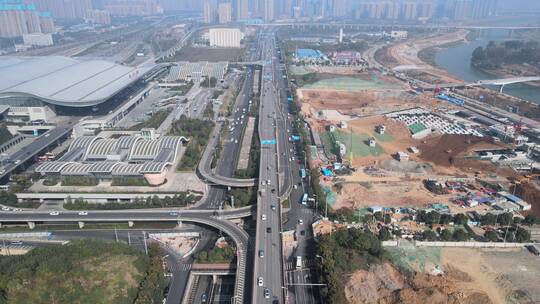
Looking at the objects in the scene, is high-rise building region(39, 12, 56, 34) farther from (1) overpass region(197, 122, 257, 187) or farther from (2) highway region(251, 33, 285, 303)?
(1) overpass region(197, 122, 257, 187)

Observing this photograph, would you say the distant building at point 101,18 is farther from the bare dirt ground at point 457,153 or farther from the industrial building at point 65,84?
the bare dirt ground at point 457,153

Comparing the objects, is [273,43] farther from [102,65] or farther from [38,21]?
[38,21]

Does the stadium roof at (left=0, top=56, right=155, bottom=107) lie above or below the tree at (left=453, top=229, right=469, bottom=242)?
above

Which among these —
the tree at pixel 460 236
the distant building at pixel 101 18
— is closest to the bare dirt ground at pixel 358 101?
the tree at pixel 460 236

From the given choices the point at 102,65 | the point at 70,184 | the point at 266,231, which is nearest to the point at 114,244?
the point at 266,231

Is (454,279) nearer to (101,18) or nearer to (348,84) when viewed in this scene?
(348,84)

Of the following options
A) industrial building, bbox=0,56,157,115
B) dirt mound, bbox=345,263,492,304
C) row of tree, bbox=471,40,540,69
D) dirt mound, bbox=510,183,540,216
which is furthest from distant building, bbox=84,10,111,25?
dirt mound, bbox=345,263,492,304
